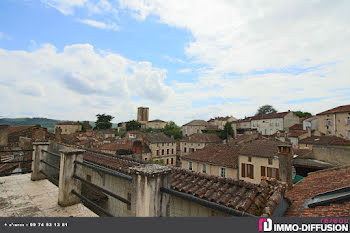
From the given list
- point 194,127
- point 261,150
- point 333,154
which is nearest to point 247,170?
point 261,150

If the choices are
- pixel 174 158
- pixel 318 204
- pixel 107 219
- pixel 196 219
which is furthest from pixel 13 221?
pixel 174 158

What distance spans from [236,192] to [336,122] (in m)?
42.0

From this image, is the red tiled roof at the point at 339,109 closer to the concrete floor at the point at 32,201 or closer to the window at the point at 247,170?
the window at the point at 247,170

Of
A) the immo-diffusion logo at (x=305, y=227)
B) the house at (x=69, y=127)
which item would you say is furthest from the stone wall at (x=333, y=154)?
the house at (x=69, y=127)

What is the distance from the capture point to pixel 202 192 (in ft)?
14.7

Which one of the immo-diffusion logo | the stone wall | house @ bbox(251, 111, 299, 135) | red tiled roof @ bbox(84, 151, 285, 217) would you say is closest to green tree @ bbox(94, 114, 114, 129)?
house @ bbox(251, 111, 299, 135)

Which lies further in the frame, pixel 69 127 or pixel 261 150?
pixel 69 127

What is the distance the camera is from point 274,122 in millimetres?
51969

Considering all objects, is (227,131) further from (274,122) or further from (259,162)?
(259,162)

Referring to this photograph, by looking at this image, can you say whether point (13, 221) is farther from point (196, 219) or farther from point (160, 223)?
point (196, 219)

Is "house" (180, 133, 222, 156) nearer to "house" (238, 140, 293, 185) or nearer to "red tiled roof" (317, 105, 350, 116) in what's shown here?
"house" (238, 140, 293, 185)

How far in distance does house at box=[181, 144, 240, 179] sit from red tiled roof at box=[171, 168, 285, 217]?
14.8 meters

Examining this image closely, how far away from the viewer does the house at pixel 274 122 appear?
49562 millimetres

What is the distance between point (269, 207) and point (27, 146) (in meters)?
11.1
